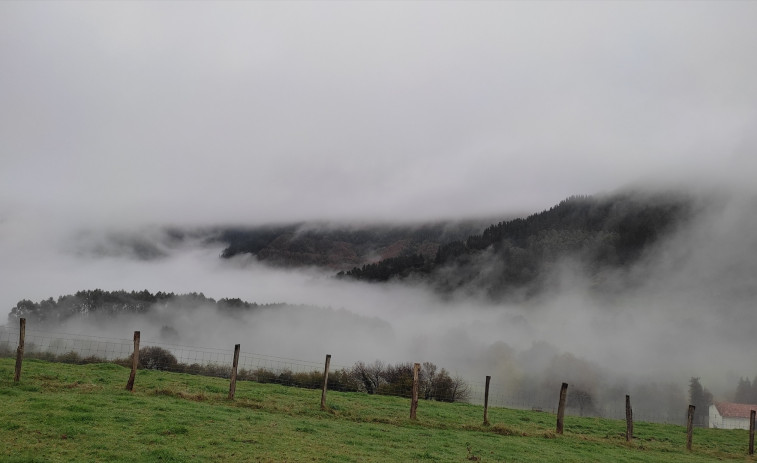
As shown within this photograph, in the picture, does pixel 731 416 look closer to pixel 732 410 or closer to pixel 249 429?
pixel 732 410

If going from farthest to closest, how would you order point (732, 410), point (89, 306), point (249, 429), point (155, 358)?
point (89, 306), point (732, 410), point (155, 358), point (249, 429)

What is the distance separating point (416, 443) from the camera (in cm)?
2464

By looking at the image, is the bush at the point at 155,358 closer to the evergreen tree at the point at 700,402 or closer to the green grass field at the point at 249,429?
the green grass field at the point at 249,429

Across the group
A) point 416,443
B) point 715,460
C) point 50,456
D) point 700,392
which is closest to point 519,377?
point 700,392

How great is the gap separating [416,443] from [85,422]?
13820 mm

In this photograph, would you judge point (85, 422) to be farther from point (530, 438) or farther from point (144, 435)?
point (530, 438)

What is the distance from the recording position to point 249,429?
22.6 m

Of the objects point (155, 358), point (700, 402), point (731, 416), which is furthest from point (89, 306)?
point (700, 402)

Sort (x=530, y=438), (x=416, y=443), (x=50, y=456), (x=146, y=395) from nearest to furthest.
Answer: (x=50, y=456) < (x=416, y=443) < (x=146, y=395) < (x=530, y=438)

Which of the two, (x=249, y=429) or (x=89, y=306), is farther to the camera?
(x=89, y=306)

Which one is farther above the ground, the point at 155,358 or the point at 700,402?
the point at 155,358

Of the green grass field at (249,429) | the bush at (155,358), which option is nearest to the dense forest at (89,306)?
the bush at (155,358)

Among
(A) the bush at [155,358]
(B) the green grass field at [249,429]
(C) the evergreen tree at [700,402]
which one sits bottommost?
(C) the evergreen tree at [700,402]

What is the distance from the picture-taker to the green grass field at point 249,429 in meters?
18.1
